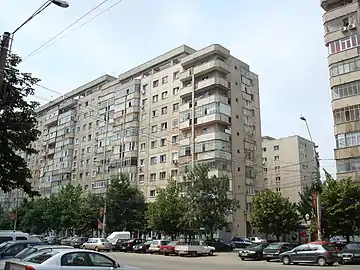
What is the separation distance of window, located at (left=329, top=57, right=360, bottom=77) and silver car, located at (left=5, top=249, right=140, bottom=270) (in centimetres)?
3514

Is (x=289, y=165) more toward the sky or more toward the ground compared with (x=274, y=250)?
more toward the sky

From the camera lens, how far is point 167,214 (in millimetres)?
48344

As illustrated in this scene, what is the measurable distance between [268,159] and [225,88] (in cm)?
3687

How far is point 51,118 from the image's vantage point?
92000mm

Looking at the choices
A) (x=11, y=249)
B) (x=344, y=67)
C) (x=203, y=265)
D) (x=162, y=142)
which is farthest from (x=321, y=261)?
(x=162, y=142)

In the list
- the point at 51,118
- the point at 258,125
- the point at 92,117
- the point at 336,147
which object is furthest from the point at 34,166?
the point at 336,147

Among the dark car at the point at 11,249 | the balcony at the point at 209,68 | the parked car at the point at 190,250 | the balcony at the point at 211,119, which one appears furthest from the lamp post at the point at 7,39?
the balcony at the point at 209,68

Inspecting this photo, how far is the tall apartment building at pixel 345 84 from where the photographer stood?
124 ft

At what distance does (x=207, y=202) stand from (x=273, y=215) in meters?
7.83

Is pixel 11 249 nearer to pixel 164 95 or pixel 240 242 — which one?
pixel 240 242

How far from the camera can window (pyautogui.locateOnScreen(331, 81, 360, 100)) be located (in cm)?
3883

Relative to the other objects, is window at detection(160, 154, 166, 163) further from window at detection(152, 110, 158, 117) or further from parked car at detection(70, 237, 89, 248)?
parked car at detection(70, 237, 89, 248)

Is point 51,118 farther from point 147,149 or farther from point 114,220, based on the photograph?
point 114,220

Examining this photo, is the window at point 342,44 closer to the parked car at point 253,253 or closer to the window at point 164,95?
the parked car at point 253,253
